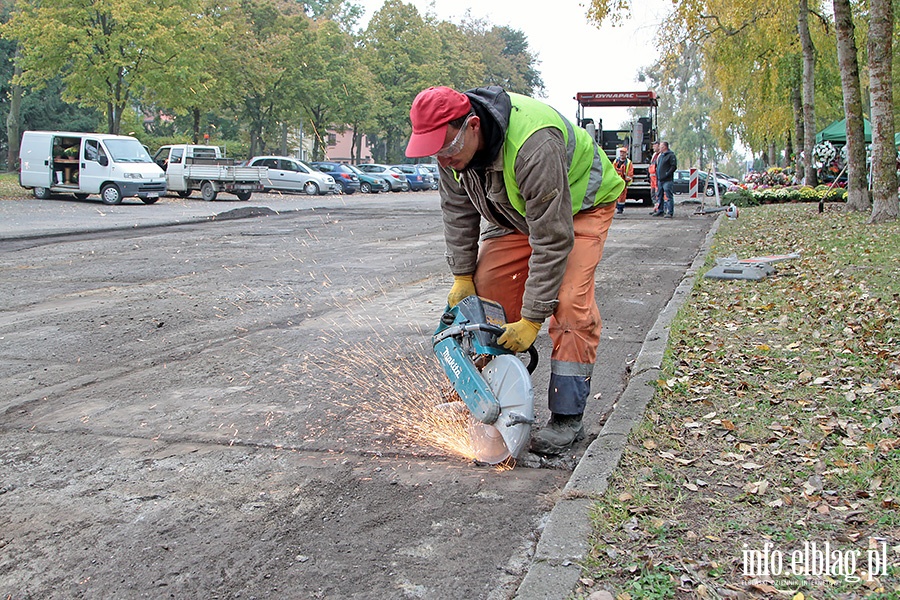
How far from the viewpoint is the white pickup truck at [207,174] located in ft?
93.4

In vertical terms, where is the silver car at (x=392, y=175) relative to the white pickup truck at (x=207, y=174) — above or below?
above

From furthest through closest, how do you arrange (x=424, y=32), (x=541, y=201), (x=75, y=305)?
(x=424, y=32), (x=75, y=305), (x=541, y=201)

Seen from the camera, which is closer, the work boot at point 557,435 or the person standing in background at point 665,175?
the work boot at point 557,435

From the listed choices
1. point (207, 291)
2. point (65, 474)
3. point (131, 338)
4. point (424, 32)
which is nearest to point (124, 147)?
point (207, 291)

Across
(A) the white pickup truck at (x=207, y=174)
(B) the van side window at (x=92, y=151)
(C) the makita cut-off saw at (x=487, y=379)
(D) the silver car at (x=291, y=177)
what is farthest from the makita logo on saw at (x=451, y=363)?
(D) the silver car at (x=291, y=177)

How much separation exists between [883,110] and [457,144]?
13.8 m

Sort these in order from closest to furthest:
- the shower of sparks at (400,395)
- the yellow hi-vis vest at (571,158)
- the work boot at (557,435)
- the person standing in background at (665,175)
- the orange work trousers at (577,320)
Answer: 1. the yellow hi-vis vest at (571,158)
2. the orange work trousers at (577,320)
3. the work boot at (557,435)
4. the shower of sparks at (400,395)
5. the person standing in background at (665,175)

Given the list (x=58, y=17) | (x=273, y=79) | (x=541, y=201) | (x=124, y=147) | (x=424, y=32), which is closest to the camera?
(x=541, y=201)

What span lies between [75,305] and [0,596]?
6013 mm

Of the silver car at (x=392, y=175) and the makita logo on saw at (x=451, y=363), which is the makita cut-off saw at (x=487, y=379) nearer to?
the makita logo on saw at (x=451, y=363)

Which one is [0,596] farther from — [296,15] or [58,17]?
[296,15]

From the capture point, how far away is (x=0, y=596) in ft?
9.20
